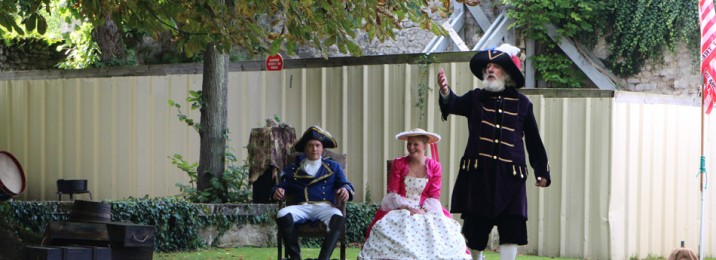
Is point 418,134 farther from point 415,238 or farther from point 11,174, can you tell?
point 11,174

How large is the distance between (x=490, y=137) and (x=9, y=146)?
9981 mm

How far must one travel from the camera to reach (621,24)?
55.9 feet

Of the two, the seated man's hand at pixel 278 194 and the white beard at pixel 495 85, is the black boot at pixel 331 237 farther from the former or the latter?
the white beard at pixel 495 85

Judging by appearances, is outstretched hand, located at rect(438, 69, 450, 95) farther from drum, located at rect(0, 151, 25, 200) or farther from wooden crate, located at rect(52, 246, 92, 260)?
drum, located at rect(0, 151, 25, 200)

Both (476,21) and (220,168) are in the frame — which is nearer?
(220,168)

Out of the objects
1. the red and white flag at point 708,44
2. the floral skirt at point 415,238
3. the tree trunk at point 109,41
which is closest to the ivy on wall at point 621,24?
the red and white flag at point 708,44

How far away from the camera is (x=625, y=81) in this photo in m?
17.3

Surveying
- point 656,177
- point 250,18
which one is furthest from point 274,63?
point 656,177

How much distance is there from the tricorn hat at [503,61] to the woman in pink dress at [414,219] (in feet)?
2.71

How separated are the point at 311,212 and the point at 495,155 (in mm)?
1818

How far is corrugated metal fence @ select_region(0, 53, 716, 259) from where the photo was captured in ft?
36.8

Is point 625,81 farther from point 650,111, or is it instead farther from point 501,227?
point 501,227

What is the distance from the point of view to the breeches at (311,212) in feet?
28.5

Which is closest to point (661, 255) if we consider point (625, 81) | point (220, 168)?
point (220, 168)
